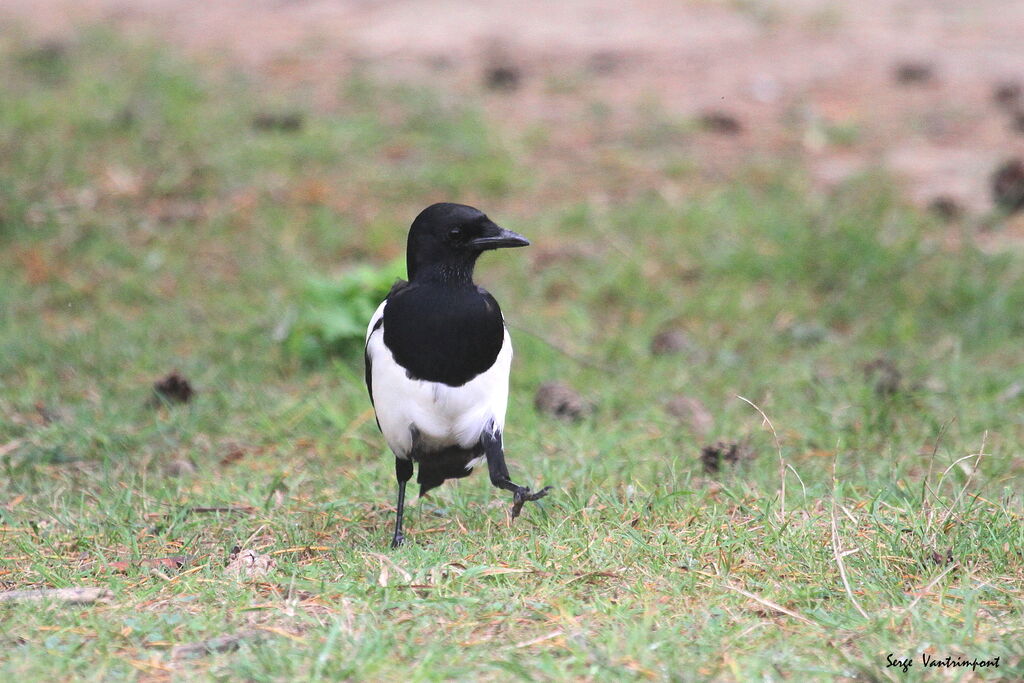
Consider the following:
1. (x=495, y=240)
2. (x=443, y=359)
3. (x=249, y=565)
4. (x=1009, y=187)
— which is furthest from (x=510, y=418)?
(x=1009, y=187)

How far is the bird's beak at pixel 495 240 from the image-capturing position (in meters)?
3.59

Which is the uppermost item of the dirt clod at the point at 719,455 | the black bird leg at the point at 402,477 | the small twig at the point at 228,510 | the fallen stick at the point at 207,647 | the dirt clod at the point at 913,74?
the dirt clod at the point at 913,74

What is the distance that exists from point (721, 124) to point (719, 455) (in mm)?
4265

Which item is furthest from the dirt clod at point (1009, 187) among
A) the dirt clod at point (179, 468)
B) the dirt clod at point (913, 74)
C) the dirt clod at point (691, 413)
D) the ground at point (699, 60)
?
the dirt clod at point (179, 468)

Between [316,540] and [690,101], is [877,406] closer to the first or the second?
[316,540]

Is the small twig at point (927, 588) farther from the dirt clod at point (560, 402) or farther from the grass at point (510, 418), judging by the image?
the dirt clod at point (560, 402)

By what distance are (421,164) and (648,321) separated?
2.11 meters

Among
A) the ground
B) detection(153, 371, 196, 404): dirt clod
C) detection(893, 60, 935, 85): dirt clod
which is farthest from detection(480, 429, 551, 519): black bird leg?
detection(893, 60, 935, 85): dirt clod

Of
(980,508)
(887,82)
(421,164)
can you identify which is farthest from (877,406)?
(887,82)

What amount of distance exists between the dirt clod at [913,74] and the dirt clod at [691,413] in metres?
4.79

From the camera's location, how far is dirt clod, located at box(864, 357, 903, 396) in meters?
4.70

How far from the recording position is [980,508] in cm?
326

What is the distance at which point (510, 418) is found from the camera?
4707 millimetres

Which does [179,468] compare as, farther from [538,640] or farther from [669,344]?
[669,344]
